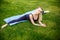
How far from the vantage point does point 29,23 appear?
1.17m

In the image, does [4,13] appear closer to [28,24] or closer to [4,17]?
[4,17]

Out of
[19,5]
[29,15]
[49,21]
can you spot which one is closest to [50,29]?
[49,21]

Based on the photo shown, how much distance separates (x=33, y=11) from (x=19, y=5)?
0.13 meters

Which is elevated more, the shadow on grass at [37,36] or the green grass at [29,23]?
the green grass at [29,23]

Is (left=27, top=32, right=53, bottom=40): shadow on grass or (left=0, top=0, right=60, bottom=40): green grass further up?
(left=0, top=0, right=60, bottom=40): green grass

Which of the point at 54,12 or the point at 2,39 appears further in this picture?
the point at 54,12

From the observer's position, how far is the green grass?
1.10 m

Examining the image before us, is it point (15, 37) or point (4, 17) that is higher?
Answer: point (4, 17)

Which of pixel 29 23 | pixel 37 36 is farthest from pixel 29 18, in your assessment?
pixel 37 36

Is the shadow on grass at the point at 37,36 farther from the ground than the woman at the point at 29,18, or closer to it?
closer to it

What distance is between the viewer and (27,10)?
4.01 feet

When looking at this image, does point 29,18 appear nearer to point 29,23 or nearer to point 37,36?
point 29,23

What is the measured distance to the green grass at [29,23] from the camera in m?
1.10

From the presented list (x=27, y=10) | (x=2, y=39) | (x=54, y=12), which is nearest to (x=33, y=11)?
(x=27, y=10)
